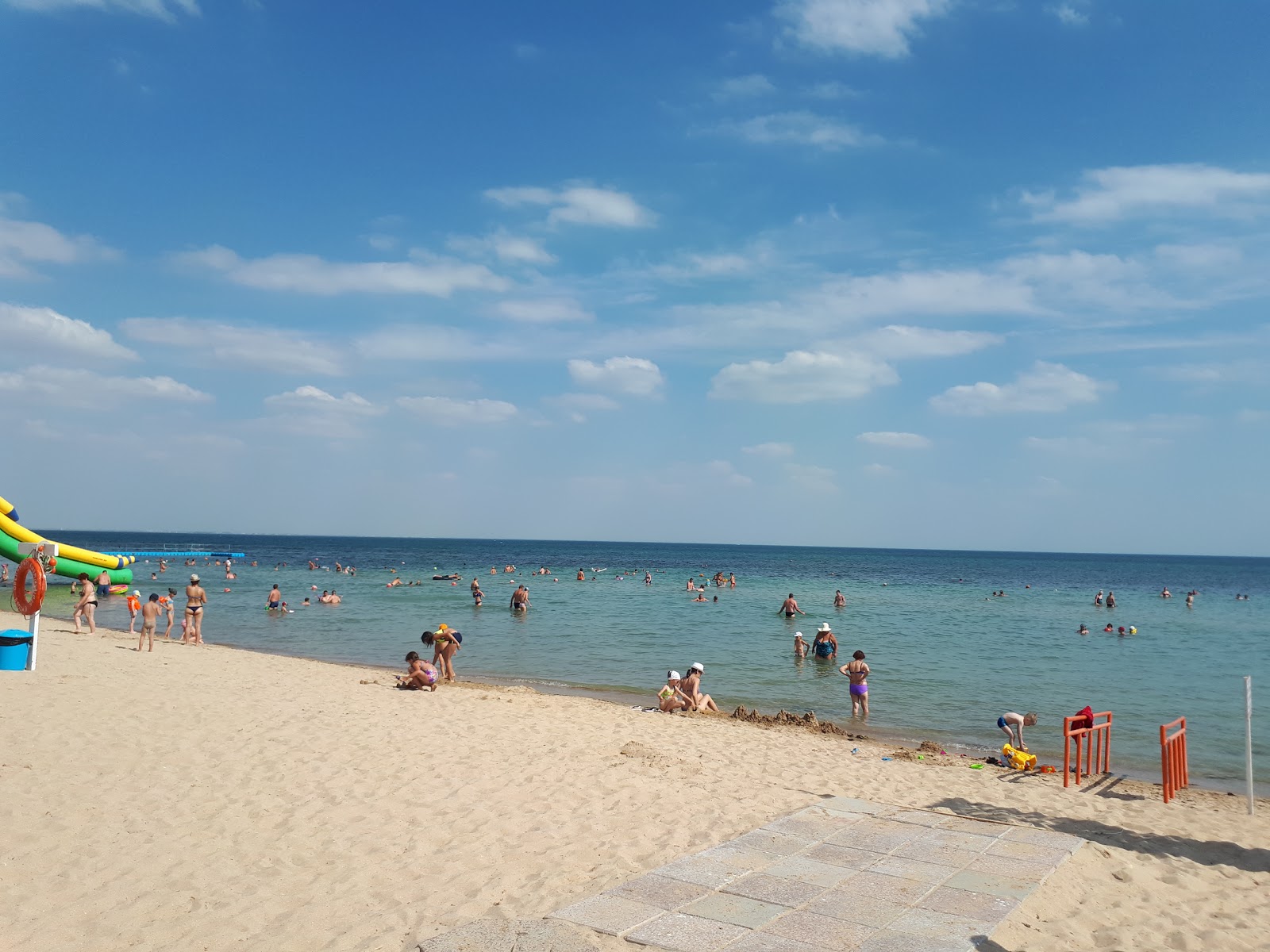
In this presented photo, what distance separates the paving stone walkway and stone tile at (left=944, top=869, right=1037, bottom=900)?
11 millimetres

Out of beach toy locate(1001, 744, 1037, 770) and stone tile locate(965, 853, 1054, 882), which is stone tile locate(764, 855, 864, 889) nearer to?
stone tile locate(965, 853, 1054, 882)

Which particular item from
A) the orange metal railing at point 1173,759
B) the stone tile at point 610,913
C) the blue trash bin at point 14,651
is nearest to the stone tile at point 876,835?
the stone tile at point 610,913

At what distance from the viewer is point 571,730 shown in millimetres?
11797

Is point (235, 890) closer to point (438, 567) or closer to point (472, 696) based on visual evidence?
point (472, 696)

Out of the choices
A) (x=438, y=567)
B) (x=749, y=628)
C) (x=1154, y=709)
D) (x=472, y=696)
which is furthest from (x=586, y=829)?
(x=438, y=567)

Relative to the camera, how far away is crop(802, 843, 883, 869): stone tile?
6.49m

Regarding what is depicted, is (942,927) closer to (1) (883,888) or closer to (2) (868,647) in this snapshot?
(1) (883,888)

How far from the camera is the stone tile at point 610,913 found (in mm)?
5281

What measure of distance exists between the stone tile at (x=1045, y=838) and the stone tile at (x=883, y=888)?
1.55m

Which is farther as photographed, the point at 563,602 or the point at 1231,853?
the point at 563,602

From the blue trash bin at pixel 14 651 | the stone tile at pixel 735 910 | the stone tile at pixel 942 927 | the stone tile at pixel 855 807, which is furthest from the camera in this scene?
the blue trash bin at pixel 14 651

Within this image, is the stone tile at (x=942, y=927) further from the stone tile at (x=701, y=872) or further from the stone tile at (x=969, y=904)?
the stone tile at (x=701, y=872)

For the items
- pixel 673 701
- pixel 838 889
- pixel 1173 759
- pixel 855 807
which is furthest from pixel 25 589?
pixel 1173 759

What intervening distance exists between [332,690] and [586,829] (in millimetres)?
8308
